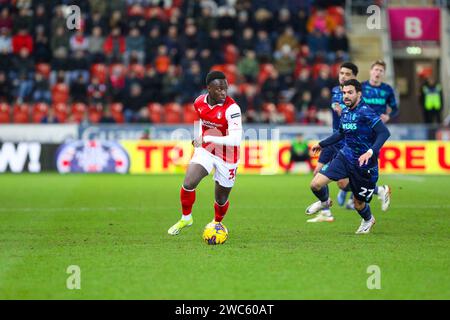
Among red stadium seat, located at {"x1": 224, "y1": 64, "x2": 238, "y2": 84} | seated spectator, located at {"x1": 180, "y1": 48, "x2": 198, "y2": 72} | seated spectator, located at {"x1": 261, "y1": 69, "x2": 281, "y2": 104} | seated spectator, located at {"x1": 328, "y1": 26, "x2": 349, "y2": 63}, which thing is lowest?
seated spectator, located at {"x1": 261, "y1": 69, "x2": 281, "y2": 104}

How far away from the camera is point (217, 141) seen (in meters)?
10.9

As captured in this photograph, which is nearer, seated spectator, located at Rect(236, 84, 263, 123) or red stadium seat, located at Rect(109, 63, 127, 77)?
seated spectator, located at Rect(236, 84, 263, 123)

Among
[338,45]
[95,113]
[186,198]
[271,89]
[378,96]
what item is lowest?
[186,198]

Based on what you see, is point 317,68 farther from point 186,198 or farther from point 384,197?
point 186,198

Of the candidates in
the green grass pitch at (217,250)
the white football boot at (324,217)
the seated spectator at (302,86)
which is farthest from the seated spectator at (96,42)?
the white football boot at (324,217)

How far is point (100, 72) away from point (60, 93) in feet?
4.34

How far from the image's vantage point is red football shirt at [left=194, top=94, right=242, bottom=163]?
10.9m

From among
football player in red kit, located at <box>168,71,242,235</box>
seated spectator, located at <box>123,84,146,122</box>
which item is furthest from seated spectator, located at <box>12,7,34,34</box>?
football player in red kit, located at <box>168,71,242,235</box>

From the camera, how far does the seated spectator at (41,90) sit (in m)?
26.8

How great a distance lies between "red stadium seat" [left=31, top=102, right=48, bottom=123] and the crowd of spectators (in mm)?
159

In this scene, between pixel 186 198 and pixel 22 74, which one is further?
pixel 22 74

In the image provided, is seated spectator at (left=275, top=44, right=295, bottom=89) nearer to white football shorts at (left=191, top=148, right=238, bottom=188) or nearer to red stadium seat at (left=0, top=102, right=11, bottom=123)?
red stadium seat at (left=0, top=102, right=11, bottom=123)

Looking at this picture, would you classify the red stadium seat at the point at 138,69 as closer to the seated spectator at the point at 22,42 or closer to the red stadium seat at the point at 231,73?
the red stadium seat at the point at 231,73

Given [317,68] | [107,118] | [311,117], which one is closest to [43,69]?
[107,118]
